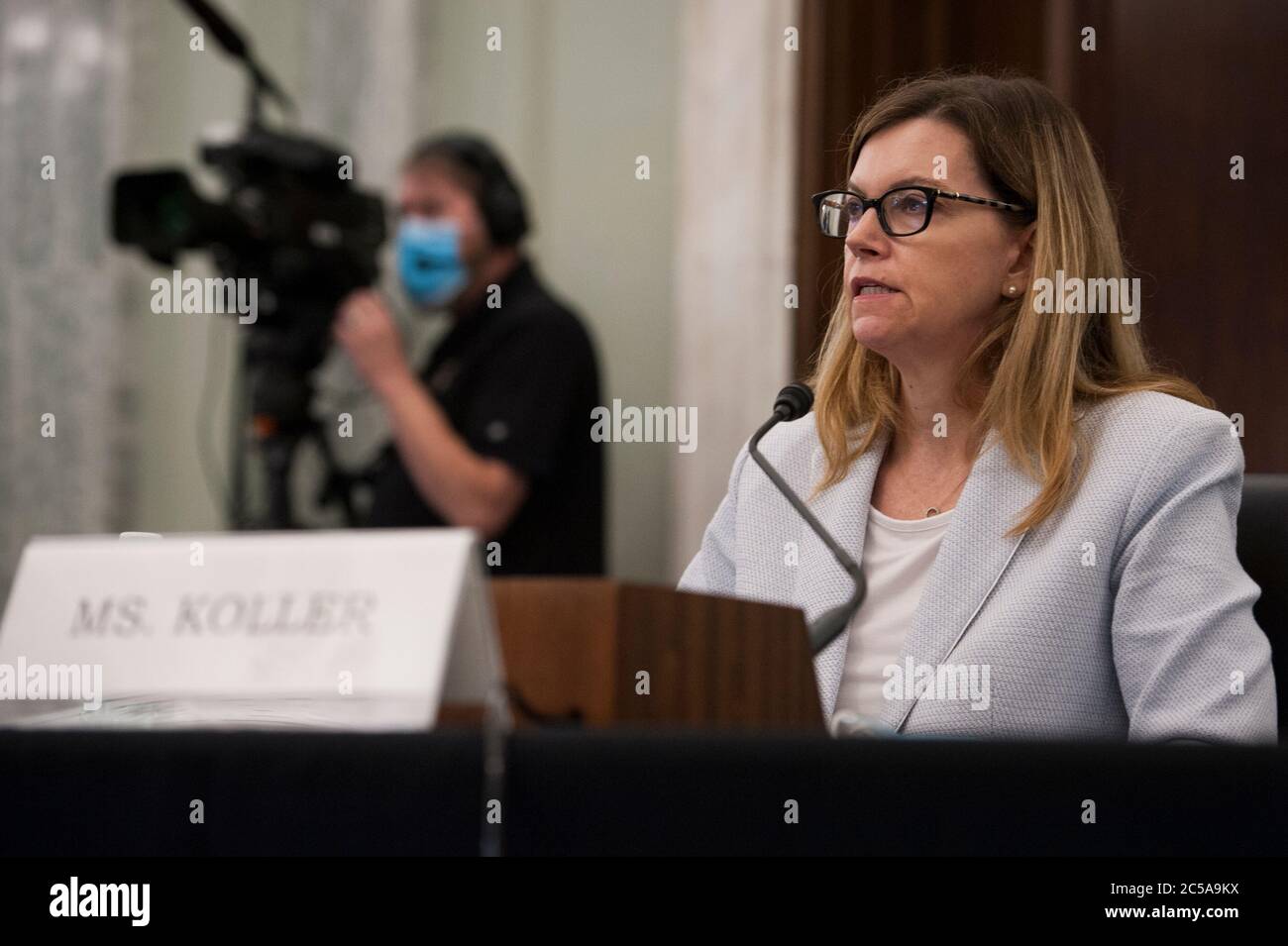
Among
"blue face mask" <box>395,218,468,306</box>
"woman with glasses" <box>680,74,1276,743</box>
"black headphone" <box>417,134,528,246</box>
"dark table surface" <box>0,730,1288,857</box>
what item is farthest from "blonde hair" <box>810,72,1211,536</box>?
"blue face mask" <box>395,218,468,306</box>

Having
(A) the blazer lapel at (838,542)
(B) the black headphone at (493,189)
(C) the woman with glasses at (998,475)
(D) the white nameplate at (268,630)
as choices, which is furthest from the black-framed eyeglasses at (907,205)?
(B) the black headphone at (493,189)

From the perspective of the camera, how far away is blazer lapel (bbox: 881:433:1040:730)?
3.95 feet

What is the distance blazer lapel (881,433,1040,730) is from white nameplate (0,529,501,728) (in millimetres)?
492

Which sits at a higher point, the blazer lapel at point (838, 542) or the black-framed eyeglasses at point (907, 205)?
the black-framed eyeglasses at point (907, 205)

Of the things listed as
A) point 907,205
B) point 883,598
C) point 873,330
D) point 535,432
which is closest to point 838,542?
point 883,598

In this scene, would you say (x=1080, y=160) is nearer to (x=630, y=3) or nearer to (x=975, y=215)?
(x=975, y=215)

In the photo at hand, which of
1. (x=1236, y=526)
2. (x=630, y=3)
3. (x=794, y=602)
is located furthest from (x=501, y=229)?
(x=1236, y=526)

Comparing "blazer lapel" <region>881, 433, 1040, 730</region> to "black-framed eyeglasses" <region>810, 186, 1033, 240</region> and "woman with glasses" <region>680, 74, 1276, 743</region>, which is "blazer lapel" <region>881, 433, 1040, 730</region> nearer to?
"woman with glasses" <region>680, 74, 1276, 743</region>

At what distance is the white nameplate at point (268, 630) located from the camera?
791 mm

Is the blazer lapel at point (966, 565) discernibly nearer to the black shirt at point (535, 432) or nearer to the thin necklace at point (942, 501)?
the thin necklace at point (942, 501)

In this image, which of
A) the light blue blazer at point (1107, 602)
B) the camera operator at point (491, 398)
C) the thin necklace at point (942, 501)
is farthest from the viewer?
the camera operator at point (491, 398)

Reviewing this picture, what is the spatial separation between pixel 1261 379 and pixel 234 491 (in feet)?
5.03

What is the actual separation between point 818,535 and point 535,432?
3.15ft

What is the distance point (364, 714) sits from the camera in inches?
30.5
